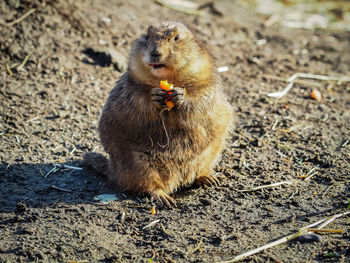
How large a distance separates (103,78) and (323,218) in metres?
4.27


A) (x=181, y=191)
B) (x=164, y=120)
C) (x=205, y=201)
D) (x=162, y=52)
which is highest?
(x=162, y=52)

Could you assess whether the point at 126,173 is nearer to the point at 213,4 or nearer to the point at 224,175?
the point at 224,175

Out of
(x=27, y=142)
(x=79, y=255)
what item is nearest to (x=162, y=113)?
(x=79, y=255)

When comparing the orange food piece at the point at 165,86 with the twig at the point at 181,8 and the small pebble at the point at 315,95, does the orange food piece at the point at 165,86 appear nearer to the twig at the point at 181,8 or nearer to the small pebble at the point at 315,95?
the small pebble at the point at 315,95

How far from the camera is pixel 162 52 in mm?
4219

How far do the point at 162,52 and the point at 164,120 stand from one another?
715 millimetres

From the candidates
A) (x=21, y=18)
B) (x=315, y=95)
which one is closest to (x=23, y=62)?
(x=21, y=18)

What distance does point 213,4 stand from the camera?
406 inches

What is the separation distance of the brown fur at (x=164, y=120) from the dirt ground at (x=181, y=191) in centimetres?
27

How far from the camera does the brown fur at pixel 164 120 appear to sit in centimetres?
444

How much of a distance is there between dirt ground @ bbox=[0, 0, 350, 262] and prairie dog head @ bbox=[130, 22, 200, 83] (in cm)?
65

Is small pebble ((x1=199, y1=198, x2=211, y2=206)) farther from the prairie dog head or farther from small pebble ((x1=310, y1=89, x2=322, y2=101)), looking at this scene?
small pebble ((x1=310, y1=89, x2=322, y2=101))

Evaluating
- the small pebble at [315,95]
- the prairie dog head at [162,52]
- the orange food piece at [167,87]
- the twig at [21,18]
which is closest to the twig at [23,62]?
the twig at [21,18]

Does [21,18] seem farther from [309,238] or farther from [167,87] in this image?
[309,238]
